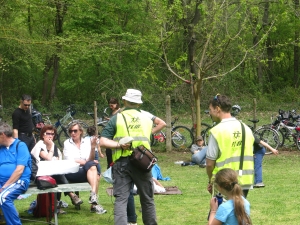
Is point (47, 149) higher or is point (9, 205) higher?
point (47, 149)

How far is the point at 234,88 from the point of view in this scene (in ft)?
92.0

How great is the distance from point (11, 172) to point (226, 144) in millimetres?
2896

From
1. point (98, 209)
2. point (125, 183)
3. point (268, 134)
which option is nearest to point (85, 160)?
point (98, 209)

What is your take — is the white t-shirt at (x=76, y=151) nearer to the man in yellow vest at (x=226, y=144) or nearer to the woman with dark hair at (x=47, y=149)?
the woman with dark hair at (x=47, y=149)

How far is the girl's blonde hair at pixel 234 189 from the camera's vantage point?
4.51 m

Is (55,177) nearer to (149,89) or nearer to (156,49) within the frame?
(156,49)

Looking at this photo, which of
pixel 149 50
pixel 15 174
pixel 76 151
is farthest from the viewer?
pixel 149 50

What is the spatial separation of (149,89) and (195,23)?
7.07 metres

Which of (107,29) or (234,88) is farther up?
(107,29)

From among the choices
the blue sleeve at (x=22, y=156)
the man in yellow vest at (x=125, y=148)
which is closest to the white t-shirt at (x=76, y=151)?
the blue sleeve at (x=22, y=156)

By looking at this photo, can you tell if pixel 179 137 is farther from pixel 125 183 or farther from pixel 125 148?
pixel 125 148

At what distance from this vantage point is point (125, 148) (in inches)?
236

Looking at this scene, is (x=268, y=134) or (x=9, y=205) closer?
(x=9, y=205)

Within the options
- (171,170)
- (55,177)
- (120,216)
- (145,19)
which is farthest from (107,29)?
(120,216)
